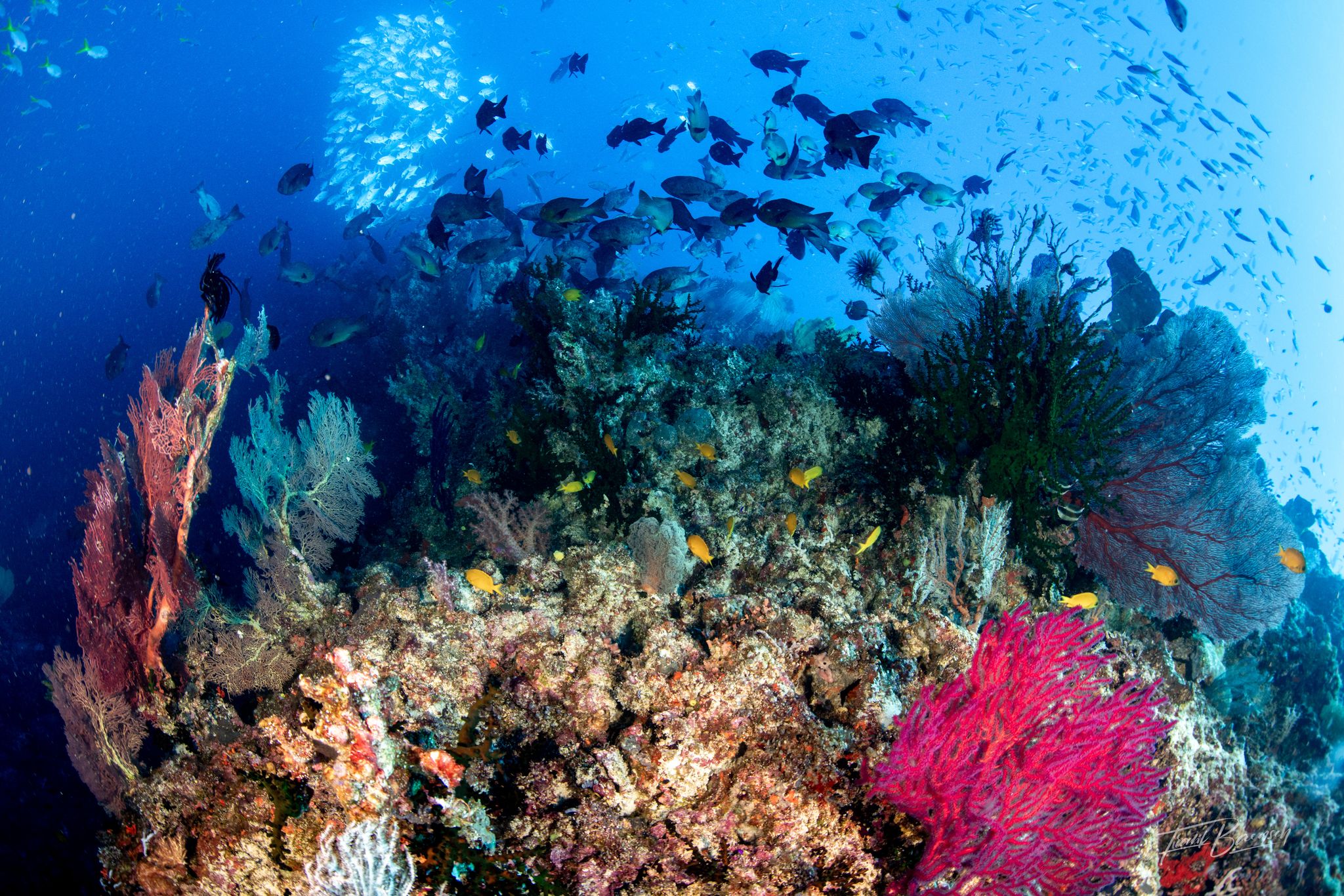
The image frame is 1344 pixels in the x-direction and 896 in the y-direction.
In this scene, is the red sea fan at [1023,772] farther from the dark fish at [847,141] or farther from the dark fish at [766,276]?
the dark fish at [847,141]

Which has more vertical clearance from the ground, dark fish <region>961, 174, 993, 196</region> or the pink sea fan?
dark fish <region>961, 174, 993, 196</region>

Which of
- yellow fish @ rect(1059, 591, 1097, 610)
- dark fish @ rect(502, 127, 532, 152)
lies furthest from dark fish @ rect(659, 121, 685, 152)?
yellow fish @ rect(1059, 591, 1097, 610)

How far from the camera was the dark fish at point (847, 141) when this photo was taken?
6.24 m

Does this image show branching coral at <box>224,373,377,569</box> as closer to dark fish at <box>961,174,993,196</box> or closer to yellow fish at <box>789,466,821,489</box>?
yellow fish at <box>789,466,821,489</box>

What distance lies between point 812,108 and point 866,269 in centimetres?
271

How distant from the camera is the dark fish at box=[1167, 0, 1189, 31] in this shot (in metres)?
11.1

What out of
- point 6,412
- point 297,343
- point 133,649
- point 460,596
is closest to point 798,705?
point 460,596

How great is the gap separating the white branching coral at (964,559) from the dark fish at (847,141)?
4060 millimetres

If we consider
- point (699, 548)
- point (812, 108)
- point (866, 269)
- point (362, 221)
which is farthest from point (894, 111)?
point (362, 221)

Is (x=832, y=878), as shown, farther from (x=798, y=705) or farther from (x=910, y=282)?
(x=910, y=282)

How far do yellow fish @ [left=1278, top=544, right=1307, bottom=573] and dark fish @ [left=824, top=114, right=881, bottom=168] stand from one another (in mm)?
5586

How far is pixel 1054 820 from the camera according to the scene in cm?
254

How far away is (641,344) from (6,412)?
2513 cm

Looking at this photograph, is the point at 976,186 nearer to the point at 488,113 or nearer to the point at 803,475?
the point at 488,113
